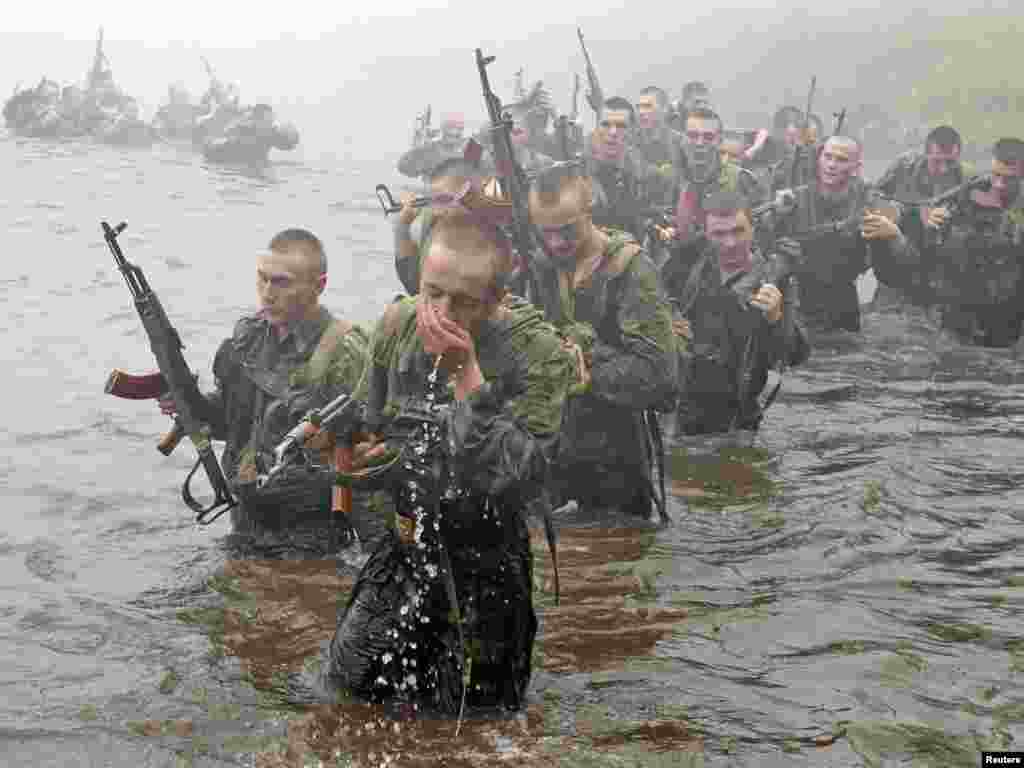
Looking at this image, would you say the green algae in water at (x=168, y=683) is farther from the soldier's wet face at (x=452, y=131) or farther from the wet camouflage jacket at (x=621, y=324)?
the soldier's wet face at (x=452, y=131)

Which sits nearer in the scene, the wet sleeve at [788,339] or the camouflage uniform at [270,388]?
the camouflage uniform at [270,388]

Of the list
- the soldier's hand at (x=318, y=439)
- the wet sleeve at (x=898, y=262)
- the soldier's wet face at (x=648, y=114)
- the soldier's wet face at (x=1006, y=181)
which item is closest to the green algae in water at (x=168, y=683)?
the soldier's hand at (x=318, y=439)

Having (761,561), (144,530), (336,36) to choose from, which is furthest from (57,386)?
(336,36)

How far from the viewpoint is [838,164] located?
12.8m

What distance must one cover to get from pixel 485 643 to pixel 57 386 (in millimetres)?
8991

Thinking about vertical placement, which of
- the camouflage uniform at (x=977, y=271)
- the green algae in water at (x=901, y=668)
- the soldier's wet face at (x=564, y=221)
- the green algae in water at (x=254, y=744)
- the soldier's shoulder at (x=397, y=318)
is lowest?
the green algae in water at (x=901, y=668)

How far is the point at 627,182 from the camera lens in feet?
43.2

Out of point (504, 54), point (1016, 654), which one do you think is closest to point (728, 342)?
point (1016, 654)

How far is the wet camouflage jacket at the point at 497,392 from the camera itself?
4734mm

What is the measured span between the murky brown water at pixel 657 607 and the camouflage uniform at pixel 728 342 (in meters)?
0.29

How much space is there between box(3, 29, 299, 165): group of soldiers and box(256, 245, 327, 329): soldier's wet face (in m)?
26.6

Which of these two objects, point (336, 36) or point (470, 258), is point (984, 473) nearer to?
point (470, 258)

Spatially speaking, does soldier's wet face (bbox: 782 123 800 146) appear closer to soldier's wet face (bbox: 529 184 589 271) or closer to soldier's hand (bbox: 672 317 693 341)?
soldier's hand (bbox: 672 317 693 341)

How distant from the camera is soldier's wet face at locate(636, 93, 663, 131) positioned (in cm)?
1678
